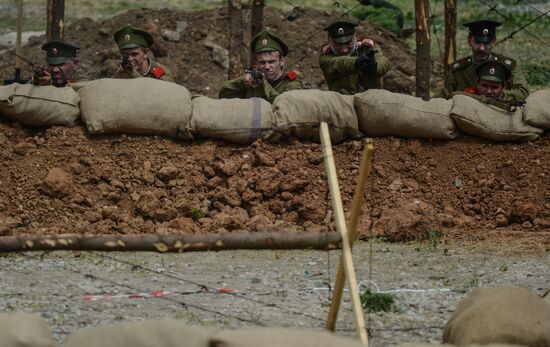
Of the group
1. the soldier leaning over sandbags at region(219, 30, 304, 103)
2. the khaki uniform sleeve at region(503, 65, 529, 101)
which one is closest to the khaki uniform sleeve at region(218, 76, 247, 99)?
the soldier leaning over sandbags at region(219, 30, 304, 103)

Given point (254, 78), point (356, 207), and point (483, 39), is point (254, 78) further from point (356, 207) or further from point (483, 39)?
point (356, 207)

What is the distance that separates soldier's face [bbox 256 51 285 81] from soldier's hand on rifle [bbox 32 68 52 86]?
5.79ft

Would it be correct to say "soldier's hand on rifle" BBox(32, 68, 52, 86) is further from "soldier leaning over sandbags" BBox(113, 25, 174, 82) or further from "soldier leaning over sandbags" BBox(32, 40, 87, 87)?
"soldier leaning over sandbags" BBox(113, 25, 174, 82)

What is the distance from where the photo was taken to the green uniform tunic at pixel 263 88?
1167cm

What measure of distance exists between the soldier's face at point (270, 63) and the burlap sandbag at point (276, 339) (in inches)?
238

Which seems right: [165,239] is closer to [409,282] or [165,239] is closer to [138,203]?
[409,282]

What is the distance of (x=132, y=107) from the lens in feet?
36.7

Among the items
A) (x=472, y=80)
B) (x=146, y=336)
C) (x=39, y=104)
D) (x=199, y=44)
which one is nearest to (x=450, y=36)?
→ (x=472, y=80)

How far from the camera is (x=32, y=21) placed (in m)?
21.6

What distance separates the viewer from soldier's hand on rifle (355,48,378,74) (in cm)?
1144

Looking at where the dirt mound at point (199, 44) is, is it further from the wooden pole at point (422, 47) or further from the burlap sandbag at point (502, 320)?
the burlap sandbag at point (502, 320)

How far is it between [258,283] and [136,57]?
369cm

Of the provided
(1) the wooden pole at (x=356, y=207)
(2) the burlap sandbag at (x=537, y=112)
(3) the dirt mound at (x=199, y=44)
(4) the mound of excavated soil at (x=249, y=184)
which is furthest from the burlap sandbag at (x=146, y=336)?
(3) the dirt mound at (x=199, y=44)

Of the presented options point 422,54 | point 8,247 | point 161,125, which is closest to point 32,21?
point 422,54
